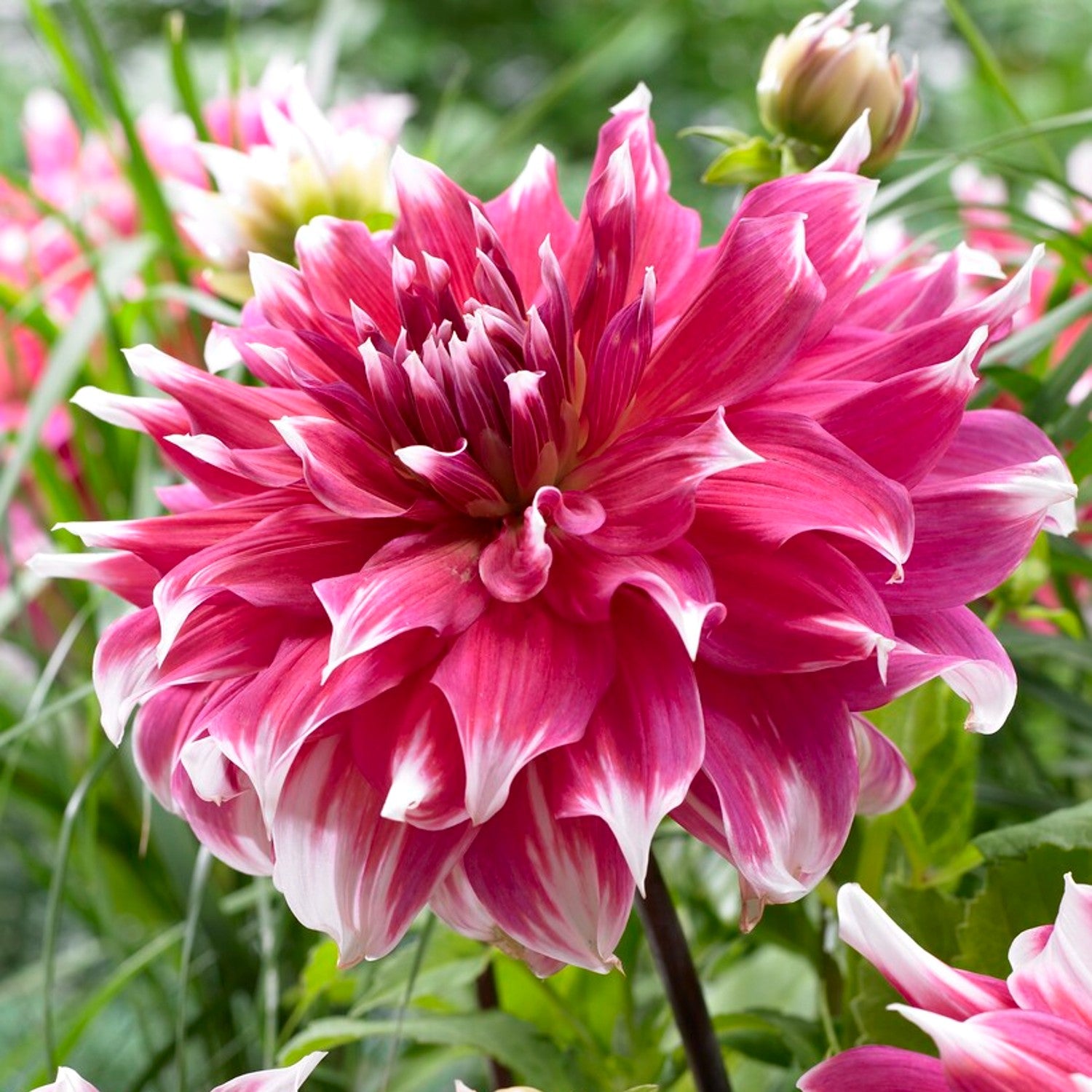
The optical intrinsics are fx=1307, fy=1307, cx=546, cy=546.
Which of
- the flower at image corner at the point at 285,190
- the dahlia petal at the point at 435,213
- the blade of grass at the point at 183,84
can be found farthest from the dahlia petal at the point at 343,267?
the blade of grass at the point at 183,84

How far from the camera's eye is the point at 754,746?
224 mm

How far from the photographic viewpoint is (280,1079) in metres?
0.20

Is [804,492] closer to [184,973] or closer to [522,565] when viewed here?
[522,565]

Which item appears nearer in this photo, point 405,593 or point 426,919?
point 405,593

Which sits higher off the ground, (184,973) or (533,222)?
(533,222)

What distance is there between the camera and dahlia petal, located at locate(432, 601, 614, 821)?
0.68 ft

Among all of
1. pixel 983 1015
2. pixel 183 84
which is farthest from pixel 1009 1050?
pixel 183 84

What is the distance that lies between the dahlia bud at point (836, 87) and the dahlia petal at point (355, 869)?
210mm

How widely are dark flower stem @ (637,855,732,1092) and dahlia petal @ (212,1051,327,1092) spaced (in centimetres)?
8

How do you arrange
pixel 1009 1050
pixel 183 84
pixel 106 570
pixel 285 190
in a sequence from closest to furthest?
pixel 1009 1050 < pixel 106 570 < pixel 285 190 < pixel 183 84

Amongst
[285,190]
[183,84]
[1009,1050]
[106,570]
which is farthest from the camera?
[183,84]

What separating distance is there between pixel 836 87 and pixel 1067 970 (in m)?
0.22

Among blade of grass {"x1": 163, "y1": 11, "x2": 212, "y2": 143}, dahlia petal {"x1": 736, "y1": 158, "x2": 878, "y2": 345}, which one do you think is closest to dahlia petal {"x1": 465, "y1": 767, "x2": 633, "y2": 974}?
dahlia petal {"x1": 736, "y1": 158, "x2": 878, "y2": 345}

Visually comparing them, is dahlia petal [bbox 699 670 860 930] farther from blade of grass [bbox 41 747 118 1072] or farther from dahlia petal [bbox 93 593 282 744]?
blade of grass [bbox 41 747 118 1072]
